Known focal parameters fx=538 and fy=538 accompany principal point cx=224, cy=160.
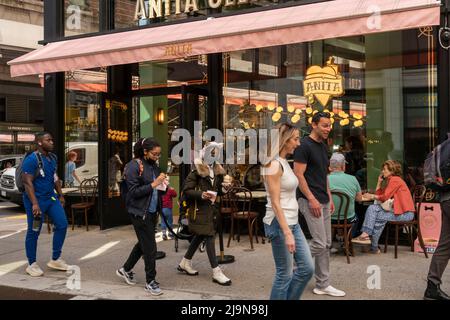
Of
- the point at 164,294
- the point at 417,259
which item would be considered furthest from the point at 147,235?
the point at 417,259

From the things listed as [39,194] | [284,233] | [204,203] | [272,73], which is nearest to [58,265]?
[39,194]

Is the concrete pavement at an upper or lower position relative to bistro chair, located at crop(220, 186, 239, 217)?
lower

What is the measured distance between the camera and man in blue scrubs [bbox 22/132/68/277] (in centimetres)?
614

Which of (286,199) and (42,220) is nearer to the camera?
(286,199)

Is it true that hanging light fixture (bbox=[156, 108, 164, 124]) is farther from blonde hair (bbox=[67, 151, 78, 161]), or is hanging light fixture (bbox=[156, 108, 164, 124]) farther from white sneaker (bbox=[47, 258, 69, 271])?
white sneaker (bbox=[47, 258, 69, 271])

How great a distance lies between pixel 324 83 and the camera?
834 centimetres

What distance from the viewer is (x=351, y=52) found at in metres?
8.23

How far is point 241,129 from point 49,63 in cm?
331

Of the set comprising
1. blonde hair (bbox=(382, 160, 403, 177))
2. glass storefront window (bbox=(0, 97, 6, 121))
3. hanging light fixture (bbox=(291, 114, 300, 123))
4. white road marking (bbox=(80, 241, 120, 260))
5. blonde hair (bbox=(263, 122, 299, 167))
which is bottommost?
white road marking (bbox=(80, 241, 120, 260))

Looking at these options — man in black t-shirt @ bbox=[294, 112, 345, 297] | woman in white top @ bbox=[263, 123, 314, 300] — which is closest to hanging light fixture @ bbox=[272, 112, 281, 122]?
man in black t-shirt @ bbox=[294, 112, 345, 297]

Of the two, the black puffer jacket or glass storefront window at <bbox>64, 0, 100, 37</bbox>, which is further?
glass storefront window at <bbox>64, 0, 100, 37</bbox>

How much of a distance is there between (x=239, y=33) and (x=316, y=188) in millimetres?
2861

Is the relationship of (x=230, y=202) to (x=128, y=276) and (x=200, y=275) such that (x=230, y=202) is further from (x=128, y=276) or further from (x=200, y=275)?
(x=128, y=276)
